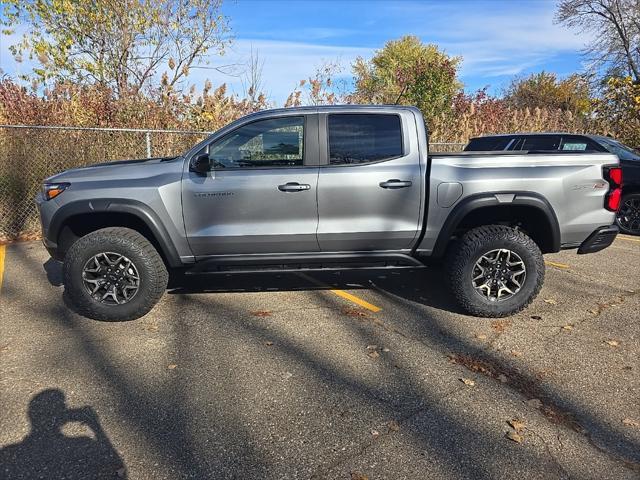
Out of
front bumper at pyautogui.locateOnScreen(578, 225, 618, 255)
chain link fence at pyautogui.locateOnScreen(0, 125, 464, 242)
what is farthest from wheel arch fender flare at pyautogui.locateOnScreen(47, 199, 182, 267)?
chain link fence at pyautogui.locateOnScreen(0, 125, 464, 242)

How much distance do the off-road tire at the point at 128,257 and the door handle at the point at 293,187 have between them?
129 cm

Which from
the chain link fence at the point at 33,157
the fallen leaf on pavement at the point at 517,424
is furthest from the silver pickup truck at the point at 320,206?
the chain link fence at the point at 33,157

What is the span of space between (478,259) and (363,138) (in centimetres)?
151

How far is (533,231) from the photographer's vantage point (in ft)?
15.1

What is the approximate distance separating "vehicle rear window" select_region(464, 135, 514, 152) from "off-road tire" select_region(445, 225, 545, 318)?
5.17 metres

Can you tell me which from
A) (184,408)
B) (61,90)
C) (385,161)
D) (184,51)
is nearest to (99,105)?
(61,90)

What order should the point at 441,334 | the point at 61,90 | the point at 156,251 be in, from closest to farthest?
the point at 441,334 → the point at 156,251 → the point at 61,90

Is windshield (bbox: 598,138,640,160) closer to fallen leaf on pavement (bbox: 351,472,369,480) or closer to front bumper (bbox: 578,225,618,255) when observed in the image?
front bumper (bbox: 578,225,618,255)

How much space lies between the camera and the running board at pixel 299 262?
14.2ft

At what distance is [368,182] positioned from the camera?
4.23 metres

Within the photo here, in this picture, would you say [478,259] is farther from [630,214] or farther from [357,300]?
[630,214]

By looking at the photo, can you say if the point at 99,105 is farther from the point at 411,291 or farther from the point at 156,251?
the point at 411,291

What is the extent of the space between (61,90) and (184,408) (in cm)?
967

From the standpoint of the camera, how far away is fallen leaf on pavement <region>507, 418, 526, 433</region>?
2721mm
